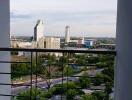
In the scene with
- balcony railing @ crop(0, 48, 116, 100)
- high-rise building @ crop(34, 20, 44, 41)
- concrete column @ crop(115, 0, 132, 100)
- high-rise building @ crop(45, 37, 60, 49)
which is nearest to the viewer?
concrete column @ crop(115, 0, 132, 100)

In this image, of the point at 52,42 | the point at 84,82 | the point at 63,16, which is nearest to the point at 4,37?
the point at 52,42

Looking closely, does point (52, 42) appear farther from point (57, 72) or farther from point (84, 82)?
point (84, 82)

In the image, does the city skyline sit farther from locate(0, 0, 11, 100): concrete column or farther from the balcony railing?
→ the balcony railing

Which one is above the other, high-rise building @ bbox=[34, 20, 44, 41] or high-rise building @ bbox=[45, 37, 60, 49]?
high-rise building @ bbox=[34, 20, 44, 41]

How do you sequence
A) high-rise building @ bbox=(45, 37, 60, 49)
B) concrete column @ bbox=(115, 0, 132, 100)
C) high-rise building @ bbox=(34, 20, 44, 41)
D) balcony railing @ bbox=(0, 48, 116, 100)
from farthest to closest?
high-rise building @ bbox=(34, 20, 44, 41) < high-rise building @ bbox=(45, 37, 60, 49) < balcony railing @ bbox=(0, 48, 116, 100) < concrete column @ bbox=(115, 0, 132, 100)

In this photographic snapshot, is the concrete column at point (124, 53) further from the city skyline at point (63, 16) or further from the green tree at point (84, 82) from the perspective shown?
the city skyline at point (63, 16)

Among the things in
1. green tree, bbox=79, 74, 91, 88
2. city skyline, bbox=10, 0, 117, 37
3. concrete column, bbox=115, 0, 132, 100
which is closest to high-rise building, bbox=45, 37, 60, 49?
city skyline, bbox=10, 0, 117, 37
